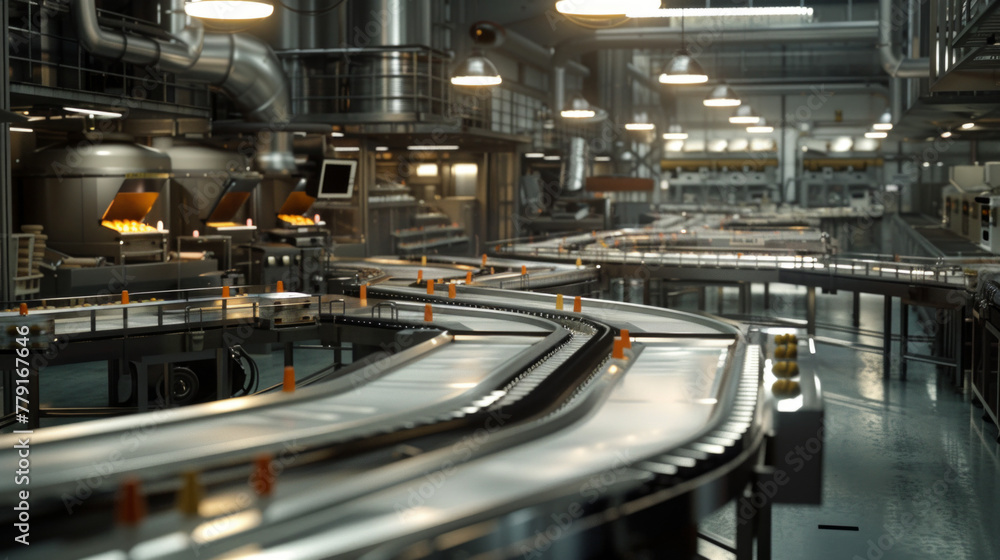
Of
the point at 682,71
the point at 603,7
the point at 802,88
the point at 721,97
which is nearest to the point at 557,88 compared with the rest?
the point at 721,97

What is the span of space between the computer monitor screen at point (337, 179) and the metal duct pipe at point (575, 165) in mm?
9803

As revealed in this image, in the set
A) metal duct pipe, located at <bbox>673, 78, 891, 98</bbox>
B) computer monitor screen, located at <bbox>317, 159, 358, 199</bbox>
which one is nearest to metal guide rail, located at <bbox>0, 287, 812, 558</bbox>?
computer monitor screen, located at <bbox>317, 159, 358, 199</bbox>

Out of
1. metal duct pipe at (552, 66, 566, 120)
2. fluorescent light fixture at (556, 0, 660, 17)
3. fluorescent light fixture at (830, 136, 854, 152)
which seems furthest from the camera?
fluorescent light fixture at (830, 136, 854, 152)

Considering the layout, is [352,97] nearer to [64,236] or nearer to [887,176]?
[64,236]

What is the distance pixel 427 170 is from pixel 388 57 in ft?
27.4

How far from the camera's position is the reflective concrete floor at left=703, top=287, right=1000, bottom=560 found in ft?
25.5

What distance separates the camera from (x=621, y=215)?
96.7ft

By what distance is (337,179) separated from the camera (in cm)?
1822

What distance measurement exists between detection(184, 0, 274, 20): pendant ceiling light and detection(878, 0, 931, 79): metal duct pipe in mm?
13254

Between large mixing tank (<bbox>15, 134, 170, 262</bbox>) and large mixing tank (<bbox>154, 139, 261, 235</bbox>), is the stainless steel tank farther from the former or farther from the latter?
large mixing tank (<bbox>15, 134, 170, 262</bbox>)

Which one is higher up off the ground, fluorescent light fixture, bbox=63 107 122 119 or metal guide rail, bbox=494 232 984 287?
fluorescent light fixture, bbox=63 107 122 119

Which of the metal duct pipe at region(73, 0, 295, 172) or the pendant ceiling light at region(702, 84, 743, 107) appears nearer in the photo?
the metal duct pipe at region(73, 0, 295, 172)

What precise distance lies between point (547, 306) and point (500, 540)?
21.5ft

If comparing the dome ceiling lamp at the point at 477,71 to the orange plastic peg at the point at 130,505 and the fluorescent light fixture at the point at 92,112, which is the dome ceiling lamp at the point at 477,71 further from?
the orange plastic peg at the point at 130,505
